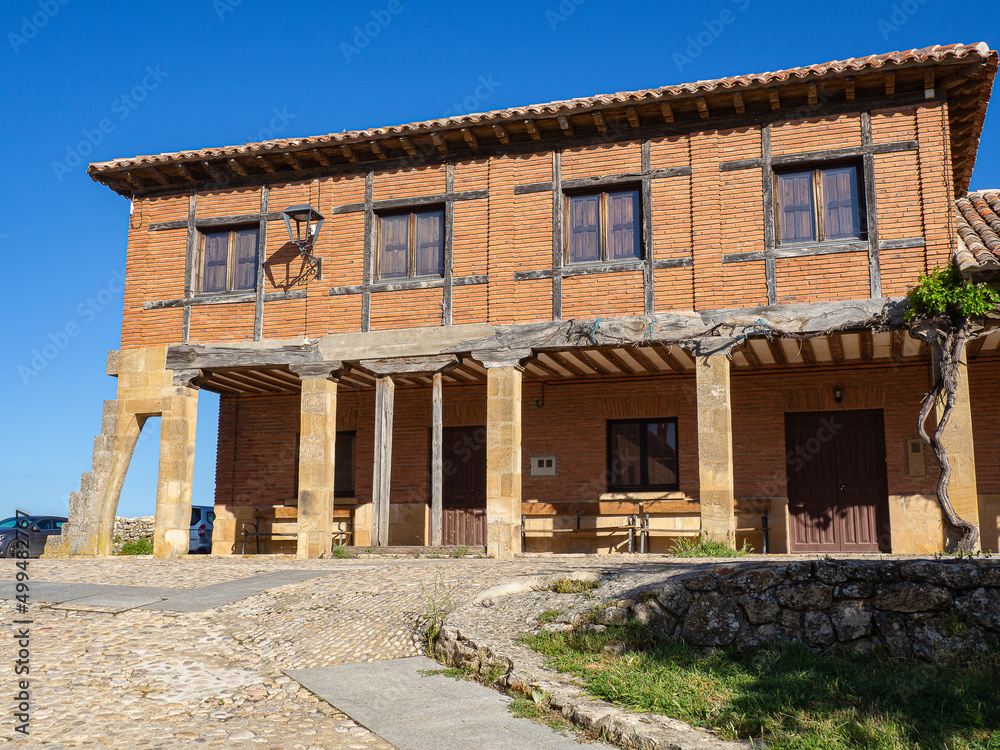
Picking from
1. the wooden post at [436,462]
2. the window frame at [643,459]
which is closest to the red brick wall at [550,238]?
the wooden post at [436,462]

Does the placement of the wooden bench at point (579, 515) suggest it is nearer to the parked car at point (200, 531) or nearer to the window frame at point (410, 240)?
the window frame at point (410, 240)

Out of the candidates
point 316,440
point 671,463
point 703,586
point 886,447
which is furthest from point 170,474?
point 886,447

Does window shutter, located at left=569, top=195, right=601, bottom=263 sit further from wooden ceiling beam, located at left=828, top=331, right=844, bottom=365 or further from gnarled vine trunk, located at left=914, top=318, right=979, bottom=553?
gnarled vine trunk, located at left=914, top=318, right=979, bottom=553

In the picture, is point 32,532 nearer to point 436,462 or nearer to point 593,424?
point 436,462

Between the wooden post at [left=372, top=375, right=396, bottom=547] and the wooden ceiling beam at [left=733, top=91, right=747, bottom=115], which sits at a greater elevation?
the wooden ceiling beam at [left=733, top=91, right=747, bottom=115]

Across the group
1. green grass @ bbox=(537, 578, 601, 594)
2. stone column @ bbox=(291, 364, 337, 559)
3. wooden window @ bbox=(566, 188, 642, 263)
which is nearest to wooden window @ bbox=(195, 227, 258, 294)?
stone column @ bbox=(291, 364, 337, 559)

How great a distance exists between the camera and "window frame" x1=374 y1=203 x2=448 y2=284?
13430 mm

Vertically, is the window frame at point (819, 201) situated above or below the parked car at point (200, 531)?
above

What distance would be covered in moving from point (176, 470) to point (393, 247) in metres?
Answer: 4.88

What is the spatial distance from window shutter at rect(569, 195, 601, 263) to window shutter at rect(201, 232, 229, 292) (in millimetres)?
5799

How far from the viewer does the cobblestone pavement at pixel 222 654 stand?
4.88 m

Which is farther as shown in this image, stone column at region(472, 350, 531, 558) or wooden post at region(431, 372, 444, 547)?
wooden post at region(431, 372, 444, 547)

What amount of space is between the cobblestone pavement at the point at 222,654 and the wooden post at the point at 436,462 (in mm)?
2459

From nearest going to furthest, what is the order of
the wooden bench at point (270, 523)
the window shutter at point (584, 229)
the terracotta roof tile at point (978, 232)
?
the terracotta roof tile at point (978, 232) < the window shutter at point (584, 229) < the wooden bench at point (270, 523)
